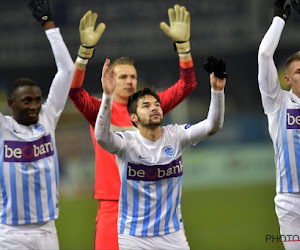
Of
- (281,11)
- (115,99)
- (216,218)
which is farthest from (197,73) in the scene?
(281,11)

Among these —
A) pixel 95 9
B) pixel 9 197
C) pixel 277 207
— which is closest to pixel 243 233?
pixel 95 9

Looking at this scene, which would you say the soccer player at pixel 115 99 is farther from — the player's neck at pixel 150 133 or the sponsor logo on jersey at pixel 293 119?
the sponsor logo on jersey at pixel 293 119

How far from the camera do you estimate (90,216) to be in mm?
12305

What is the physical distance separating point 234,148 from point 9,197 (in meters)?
7.31

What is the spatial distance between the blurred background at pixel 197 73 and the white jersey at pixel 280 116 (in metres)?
6.10

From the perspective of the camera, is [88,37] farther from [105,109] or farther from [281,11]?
[281,11]

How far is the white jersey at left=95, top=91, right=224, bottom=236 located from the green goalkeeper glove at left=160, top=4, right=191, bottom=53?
Answer: 0.97 meters

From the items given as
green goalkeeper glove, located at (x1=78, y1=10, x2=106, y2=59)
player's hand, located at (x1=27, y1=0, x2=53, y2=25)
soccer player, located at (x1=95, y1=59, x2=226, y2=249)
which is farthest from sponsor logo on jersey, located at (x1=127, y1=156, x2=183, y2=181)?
player's hand, located at (x1=27, y1=0, x2=53, y2=25)

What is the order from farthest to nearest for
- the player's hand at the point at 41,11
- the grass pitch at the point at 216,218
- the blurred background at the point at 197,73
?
1. the blurred background at the point at 197,73
2. the grass pitch at the point at 216,218
3. the player's hand at the point at 41,11

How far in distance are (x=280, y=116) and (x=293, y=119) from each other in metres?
0.10

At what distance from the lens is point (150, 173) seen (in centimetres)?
540

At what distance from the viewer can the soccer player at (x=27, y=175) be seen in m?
5.33

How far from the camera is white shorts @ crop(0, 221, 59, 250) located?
531cm

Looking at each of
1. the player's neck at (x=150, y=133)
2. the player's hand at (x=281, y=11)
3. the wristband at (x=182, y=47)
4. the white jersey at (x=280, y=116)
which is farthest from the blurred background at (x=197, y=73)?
the player's neck at (x=150, y=133)
